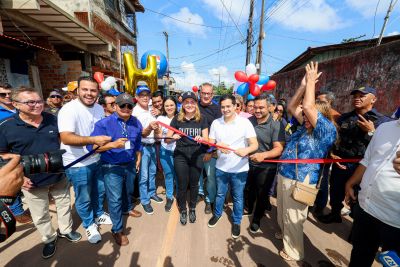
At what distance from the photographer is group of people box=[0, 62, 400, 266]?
183 centimetres

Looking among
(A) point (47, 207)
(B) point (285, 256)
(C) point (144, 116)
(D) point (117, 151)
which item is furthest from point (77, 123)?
(B) point (285, 256)

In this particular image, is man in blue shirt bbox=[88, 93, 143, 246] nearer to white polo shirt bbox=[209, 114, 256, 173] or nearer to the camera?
the camera

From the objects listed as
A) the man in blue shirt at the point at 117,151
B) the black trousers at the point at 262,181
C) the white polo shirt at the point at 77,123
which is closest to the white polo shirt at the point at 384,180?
the black trousers at the point at 262,181

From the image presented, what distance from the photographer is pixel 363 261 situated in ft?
6.25

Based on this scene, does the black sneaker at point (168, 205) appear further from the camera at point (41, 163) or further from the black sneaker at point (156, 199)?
the camera at point (41, 163)

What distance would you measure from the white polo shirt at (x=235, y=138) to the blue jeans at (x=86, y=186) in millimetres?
1820

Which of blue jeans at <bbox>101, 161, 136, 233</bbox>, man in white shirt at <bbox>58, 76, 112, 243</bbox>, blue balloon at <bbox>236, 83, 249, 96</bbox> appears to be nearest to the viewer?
man in white shirt at <bbox>58, 76, 112, 243</bbox>

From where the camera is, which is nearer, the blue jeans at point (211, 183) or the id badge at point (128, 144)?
the id badge at point (128, 144)

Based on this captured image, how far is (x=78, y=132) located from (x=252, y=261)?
2.76m

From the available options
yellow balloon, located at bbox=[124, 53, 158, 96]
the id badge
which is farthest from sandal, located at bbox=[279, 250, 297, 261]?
yellow balloon, located at bbox=[124, 53, 158, 96]

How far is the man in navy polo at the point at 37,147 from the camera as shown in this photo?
7.00 ft

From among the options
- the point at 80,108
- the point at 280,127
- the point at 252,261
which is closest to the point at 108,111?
the point at 80,108

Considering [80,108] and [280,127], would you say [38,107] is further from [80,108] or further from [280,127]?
[280,127]

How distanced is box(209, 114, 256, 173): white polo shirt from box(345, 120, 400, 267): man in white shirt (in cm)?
127
